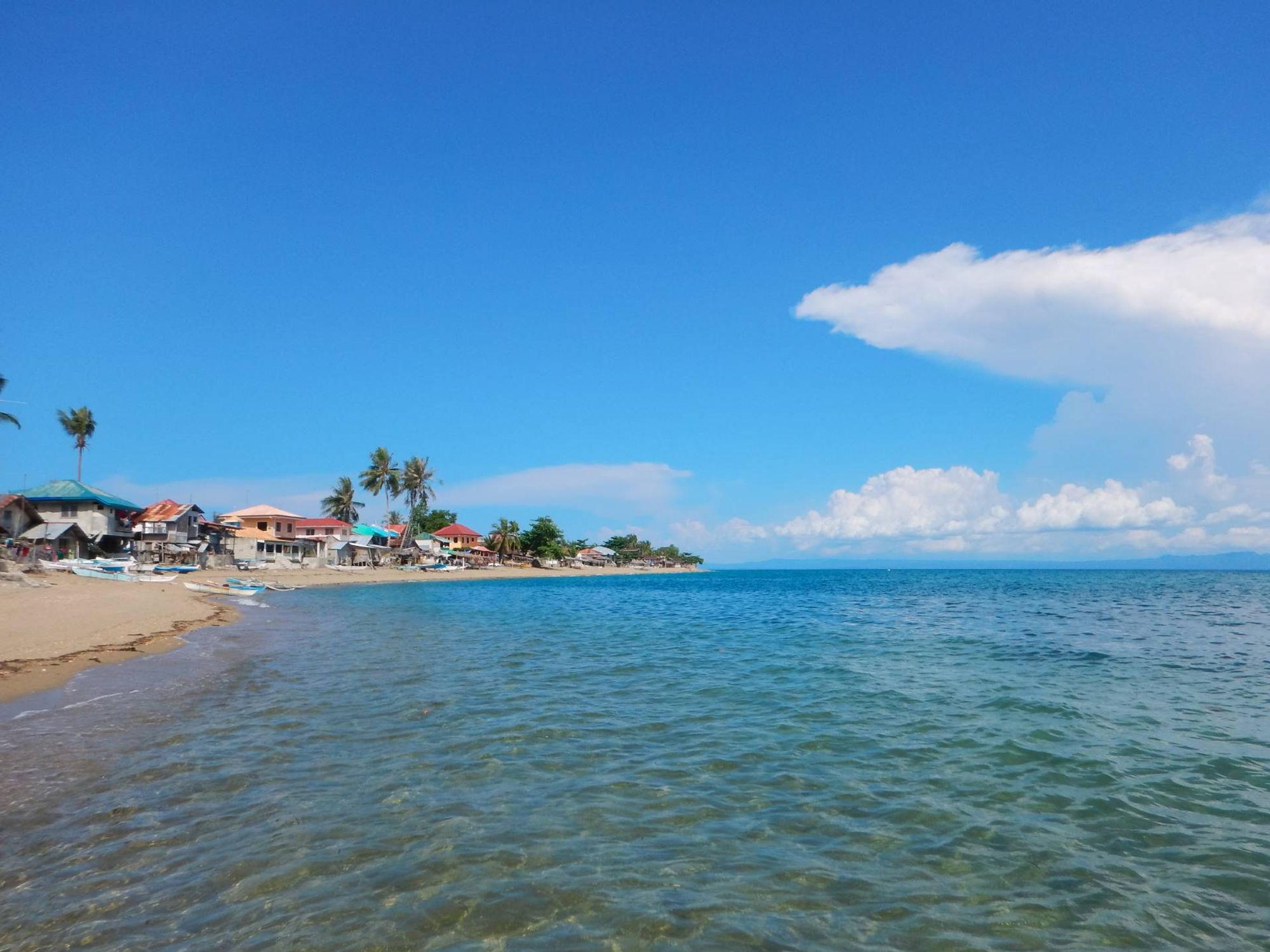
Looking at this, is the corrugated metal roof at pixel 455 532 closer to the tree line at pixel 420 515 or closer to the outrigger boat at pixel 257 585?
the tree line at pixel 420 515

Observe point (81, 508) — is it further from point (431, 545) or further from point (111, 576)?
point (431, 545)

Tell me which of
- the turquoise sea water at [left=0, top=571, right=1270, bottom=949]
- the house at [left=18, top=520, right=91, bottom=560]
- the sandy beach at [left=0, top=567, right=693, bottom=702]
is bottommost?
the turquoise sea water at [left=0, top=571, right=1270, bottom=949]

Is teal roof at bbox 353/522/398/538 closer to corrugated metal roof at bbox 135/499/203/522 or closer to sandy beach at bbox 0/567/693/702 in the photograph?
corrugated metal roof at bbox 135/499/203/522

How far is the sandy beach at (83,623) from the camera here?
611 inches

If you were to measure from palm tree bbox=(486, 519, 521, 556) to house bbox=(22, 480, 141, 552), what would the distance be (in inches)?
2747

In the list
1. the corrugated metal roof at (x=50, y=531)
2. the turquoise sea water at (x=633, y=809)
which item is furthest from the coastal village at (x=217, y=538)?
the turquoise sea water at (x=633, y=809)

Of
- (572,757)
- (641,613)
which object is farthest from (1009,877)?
(641,613)

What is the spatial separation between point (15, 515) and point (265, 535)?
35.8m

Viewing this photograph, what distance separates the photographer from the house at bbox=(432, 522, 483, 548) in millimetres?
141250

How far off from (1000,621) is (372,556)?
279 ft

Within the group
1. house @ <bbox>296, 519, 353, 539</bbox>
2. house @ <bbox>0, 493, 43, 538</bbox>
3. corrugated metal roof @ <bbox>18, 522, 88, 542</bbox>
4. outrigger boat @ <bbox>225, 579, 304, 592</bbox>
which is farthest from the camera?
house @ <bbox>296, 519, 353, 539</bbox>

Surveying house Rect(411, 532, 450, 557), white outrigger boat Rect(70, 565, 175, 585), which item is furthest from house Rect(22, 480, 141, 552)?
house Rect(411, 532, 450, 557)

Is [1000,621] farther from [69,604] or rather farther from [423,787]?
[69,604]

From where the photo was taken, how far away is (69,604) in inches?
1024
